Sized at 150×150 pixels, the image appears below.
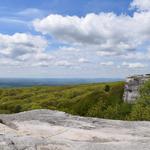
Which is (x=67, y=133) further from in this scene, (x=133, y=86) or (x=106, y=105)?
(x=106, y=105)

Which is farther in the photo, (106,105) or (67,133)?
(106,105)

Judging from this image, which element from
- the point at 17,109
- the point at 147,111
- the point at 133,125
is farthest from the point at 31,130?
the point at 17,109

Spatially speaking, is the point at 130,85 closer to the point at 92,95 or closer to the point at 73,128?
the point at 92,95

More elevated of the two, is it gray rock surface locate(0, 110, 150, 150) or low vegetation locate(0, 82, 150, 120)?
gray rock surface locate(0, 110, 150, 150)

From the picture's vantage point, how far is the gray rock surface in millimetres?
18094

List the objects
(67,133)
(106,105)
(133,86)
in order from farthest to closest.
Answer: (106,105) < (133,86) < (67,133)

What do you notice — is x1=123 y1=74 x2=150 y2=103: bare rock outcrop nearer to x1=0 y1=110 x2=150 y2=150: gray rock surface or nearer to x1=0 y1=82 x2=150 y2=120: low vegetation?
x1=0 y1=82 x2=150 y2=120: low vegetation

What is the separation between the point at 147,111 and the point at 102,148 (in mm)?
79629

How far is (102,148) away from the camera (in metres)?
18.1

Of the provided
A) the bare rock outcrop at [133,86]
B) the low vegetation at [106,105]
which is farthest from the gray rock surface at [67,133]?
the bare rock outcrop at [133,86]

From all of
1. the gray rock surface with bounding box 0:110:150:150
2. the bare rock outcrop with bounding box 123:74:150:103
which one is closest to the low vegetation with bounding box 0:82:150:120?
the bare rock outcrop with bounding box 123:74:150:103

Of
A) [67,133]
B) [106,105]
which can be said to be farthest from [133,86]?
[67,133]

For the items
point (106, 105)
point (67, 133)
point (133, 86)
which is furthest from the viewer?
point (106, 105)

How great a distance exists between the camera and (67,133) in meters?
20.6
